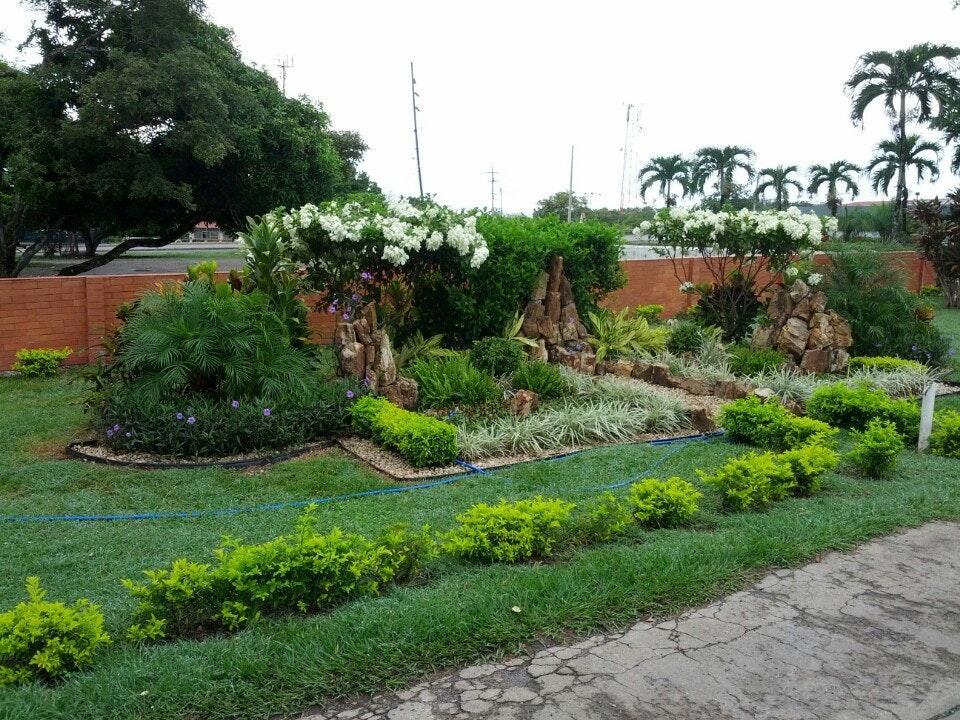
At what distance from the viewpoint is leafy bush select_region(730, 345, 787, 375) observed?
11234 mm

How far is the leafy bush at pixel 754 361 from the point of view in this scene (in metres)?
11.2

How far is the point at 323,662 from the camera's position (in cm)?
340

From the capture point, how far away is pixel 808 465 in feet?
20.0

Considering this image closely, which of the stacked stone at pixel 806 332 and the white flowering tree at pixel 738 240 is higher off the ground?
the white flowering tree at pixel 738 240

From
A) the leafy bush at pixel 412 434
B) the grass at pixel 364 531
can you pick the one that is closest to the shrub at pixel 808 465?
the grass at pixel 364 531

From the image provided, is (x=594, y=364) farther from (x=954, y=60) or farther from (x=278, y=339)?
(x=954, y=60)

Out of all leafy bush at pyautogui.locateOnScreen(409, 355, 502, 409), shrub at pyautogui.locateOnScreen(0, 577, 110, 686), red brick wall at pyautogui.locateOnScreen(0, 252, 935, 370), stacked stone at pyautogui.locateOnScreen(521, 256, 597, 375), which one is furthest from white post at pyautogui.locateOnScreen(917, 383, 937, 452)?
shrub at pyautogui.locateOnScreen(0, 577, 110, 686)

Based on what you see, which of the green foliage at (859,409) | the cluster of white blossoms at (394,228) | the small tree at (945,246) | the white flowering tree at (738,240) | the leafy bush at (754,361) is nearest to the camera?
the green foliage at (859,409)

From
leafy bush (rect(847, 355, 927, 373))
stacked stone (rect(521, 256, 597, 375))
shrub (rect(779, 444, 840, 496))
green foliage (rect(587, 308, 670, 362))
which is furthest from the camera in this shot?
leafy bush (rect(847, 355, 927, 373))

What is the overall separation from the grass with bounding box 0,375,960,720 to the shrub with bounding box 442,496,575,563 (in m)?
0.12

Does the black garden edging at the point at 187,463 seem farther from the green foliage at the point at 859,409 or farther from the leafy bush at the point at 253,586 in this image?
the green foliage at the point at 859,409

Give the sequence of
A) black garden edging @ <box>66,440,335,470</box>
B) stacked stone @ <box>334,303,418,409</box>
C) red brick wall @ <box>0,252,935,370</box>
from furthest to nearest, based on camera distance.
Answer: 1. red brick wall @ <box>0,252,935,370</box>
2. stacked stone @ <box>334,303,418,409</box>
3. black garden edging @ <box>66,440,335,470</box>

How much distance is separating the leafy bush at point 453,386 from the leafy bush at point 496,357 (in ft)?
1.62

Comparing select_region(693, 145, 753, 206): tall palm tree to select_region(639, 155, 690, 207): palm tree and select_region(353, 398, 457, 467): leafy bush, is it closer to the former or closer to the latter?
select_region(639, 155, 690, 207): palm tree
